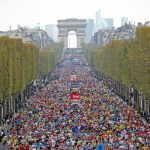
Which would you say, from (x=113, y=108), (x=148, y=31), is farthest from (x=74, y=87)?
(x=148, y=31)

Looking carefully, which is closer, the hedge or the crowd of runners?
the crowd of runners

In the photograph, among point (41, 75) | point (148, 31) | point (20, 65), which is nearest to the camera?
point (148, 31)

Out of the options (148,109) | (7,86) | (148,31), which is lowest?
(148,109)

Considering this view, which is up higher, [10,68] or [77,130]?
[10,68]

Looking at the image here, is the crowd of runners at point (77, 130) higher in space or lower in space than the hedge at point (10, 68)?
lower

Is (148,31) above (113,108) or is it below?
above

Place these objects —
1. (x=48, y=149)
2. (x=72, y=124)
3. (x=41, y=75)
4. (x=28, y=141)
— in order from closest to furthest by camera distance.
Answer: (x=48, y=149) < (x=28, y=141) < (x=72, y=124) < (x=41, y=75)

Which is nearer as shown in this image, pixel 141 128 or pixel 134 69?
pixel 141 128

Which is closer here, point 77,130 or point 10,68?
point 77,130

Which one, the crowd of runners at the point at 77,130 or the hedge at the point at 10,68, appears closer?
the crowd of runners at the point at 77,130

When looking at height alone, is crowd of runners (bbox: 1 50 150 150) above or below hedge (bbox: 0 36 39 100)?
below

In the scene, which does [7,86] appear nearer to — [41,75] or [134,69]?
[134,69]
